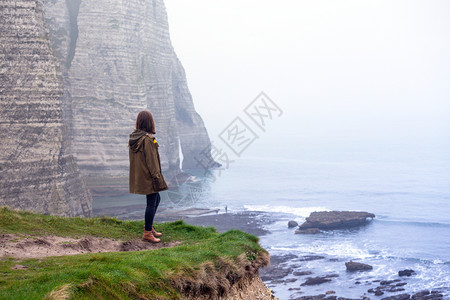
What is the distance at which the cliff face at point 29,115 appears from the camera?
33250 millimetres

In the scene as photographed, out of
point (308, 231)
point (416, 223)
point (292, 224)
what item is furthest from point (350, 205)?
point (308, 231)

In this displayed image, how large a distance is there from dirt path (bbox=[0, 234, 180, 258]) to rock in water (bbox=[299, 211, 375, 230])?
138ft

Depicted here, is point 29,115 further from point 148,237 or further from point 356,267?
point 148,237

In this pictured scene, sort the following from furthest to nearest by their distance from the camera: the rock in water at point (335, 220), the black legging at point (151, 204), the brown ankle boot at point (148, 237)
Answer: the rock in water at point (335, 220) → the brown ankle boot at point (148, 237) → the black legging at point (151, 204)

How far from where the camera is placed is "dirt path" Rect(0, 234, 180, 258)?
8.00m

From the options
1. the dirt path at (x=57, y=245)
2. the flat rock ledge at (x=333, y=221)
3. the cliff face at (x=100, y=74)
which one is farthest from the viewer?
the cliff face at (x=100, y=74)

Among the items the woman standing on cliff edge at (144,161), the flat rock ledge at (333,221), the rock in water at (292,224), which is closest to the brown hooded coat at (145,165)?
the woman standing on cliff edge at (144,161)

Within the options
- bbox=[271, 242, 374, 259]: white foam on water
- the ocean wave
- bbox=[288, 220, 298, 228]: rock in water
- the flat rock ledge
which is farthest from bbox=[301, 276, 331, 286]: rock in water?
the ocean wave

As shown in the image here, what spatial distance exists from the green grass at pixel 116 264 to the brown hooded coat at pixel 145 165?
A: 1.25 metres

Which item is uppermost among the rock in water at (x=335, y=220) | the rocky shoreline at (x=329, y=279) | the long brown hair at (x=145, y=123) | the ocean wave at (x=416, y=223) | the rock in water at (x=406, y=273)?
the long brown hair at (x=145, y=123)

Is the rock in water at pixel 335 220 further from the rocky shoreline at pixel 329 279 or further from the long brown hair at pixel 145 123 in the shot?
the long brown hair at pixel 145 123

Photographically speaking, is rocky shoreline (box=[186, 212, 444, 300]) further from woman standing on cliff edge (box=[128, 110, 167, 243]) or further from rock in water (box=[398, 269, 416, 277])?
woman standing on cliff edge (box=[128, 110, 167, 243])

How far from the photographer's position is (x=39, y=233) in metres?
9.40

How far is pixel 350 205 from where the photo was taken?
65.5 meters
